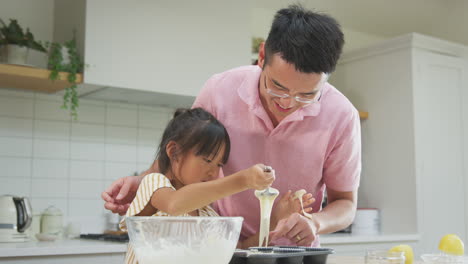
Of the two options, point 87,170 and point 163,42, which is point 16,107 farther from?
point 163,42

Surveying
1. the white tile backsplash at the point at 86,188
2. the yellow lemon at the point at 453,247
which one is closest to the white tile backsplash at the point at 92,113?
the white tile backsplash at the point at 86,188

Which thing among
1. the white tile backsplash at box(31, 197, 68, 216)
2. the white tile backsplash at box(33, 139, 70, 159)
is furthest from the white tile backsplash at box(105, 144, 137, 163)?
the white tile backsplash at box(31, 197, 68, 216)

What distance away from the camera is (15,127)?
3.29m

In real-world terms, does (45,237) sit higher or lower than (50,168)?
lower

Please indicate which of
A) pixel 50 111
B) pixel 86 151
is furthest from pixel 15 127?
pixel 86 151

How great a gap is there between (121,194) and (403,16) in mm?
3893

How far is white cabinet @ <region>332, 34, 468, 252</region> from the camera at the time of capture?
413 cm

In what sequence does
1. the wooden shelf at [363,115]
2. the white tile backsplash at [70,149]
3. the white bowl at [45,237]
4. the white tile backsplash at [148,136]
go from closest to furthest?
the white bowl at [45,237] → the white tile backsplash at [70,149] → the white tile backsplash at [148,136] → the wooden shelf at [363,115]

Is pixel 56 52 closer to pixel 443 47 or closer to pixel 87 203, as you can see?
pixel 87 203

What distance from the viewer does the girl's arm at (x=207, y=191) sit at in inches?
44.5

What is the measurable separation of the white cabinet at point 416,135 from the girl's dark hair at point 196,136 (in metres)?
2.74

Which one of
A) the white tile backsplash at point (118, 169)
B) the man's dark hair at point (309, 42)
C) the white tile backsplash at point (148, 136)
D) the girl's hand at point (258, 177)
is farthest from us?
the white tile backsplash at point (148, 136)

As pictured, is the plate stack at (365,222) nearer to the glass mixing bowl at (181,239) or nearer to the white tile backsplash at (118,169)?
the white tile backsplash at (118,169)

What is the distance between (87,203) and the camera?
138 inches
